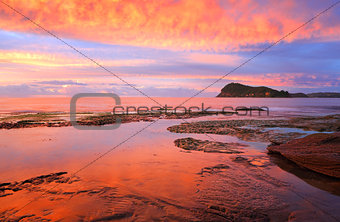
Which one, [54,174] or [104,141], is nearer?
[54,174]

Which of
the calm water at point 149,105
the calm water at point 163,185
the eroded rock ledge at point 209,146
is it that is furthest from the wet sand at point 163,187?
the calm water at point 149,105

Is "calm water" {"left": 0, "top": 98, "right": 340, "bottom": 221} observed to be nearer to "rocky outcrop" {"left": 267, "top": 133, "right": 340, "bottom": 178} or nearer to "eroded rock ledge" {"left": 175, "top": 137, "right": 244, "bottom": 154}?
"rocky outcrop" {"left": 267, "top": 133, "right": 340, "bottom": 178}

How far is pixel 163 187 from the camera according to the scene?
5934mm

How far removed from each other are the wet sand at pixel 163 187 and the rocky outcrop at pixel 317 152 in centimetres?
31

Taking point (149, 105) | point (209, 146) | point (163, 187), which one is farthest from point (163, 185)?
point (149, 105)

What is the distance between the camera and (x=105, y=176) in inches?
266

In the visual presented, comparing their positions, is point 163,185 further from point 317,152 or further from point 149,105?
point 149,105

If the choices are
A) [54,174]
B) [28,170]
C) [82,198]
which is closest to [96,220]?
[82,198]

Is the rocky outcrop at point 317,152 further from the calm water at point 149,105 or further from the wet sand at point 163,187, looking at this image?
the calm water at point 149,105

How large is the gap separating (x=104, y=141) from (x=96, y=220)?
28.0 feet

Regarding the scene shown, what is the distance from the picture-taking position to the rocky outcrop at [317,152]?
6559 millimetres

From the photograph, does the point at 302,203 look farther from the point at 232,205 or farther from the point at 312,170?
the point at 312,170

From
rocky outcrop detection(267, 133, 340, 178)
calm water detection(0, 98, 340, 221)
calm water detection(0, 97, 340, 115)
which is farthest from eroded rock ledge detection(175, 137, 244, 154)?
calm water detection(0, 97, 340, 115)

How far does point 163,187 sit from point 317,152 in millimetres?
5762
